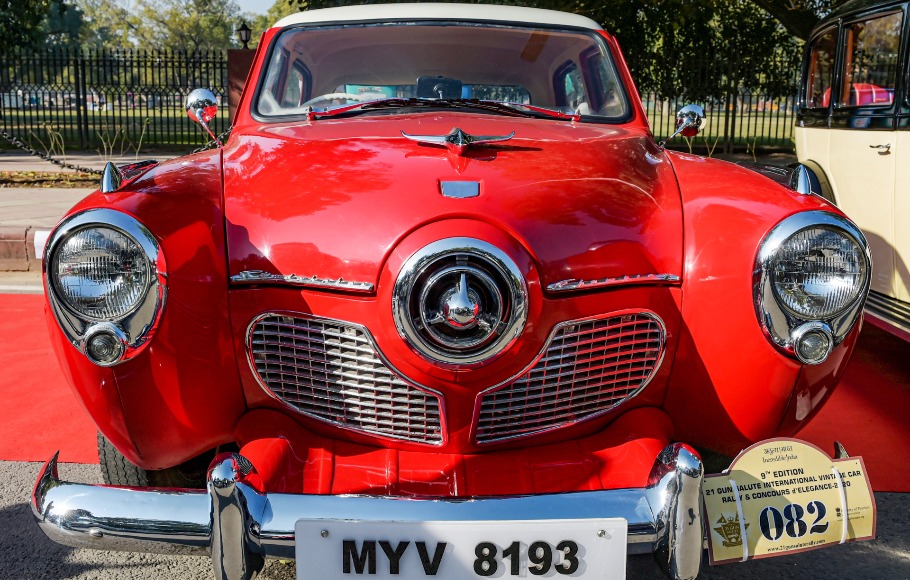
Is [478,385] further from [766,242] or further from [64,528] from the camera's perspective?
[64,528]

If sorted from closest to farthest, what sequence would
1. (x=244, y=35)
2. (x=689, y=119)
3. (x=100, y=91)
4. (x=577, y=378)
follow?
(x=577, y=378)
(x=689, y=119)
(x=244, y=35)
(x=100, y=91)

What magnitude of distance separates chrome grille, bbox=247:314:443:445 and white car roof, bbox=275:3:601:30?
170 cm

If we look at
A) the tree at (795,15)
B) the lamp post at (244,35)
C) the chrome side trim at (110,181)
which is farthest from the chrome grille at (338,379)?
the lamp post at (244,35)

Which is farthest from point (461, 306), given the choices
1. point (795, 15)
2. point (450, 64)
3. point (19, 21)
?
point (19, 21)

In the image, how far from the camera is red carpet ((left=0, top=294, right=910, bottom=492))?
3.27 meters

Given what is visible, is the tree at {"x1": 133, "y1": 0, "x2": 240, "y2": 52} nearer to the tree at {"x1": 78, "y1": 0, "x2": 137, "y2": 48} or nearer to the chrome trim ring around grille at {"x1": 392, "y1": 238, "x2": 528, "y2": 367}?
the tree at {"x1": 78, "y1": 0, "x2": 137, "y2": 48}

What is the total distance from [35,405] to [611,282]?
2.82 metres

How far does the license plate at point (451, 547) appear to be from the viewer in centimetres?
170

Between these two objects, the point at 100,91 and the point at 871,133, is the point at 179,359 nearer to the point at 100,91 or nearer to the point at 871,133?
the point at 871,133

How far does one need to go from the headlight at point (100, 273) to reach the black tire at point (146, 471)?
570mm

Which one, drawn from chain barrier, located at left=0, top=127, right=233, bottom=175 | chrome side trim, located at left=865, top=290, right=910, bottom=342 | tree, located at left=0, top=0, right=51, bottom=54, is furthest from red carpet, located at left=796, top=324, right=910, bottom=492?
tree, located at left=0, top=0, right=51, bottom=54

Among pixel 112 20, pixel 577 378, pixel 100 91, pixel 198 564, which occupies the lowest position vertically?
pixel 198 564

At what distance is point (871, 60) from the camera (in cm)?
497

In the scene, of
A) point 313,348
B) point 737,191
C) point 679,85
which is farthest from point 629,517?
point 679,85
